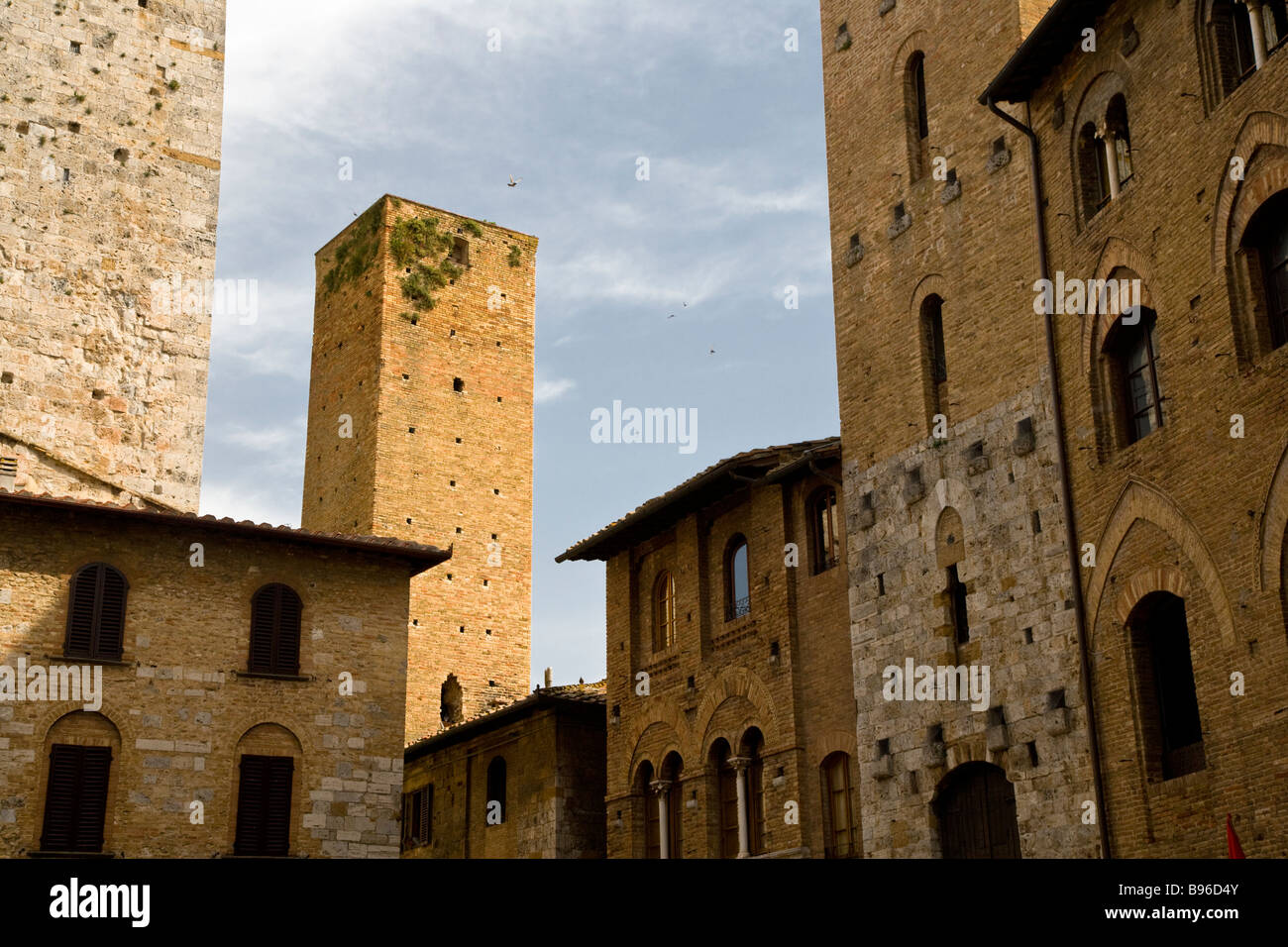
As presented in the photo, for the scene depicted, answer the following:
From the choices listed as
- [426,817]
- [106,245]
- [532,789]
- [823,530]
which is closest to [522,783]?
[532,789]

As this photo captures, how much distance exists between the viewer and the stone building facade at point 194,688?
802 inches

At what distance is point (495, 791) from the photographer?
29453 millimetres

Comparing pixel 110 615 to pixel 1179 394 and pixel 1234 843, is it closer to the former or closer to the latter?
pixel 1179 394

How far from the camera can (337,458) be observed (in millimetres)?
38375

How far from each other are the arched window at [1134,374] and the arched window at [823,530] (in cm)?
596

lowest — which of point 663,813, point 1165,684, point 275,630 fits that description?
point 663,813

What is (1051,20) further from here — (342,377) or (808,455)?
(342,377)

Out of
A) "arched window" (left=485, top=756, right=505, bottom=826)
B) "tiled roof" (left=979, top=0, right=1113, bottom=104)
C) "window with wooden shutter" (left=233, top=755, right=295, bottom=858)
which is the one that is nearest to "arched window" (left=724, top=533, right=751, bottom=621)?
"window with wooden shutter" (left=233, top=755, right=295, bottom=858)

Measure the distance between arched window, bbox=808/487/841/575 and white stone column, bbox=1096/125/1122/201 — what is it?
682 cm

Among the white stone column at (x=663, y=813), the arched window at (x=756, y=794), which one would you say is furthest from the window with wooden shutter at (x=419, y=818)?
the arched window at (x=756, y=794)

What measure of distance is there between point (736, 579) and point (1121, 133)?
991 cm

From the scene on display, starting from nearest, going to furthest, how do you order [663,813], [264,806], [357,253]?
[264,806]
[663,813]
[357,253]

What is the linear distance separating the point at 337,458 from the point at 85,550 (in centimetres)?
1709

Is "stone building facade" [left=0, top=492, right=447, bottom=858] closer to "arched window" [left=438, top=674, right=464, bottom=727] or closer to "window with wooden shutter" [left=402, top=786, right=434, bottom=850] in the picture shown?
"window with wooden shutter" [left=402, top=786, right=434, bottom=850]
